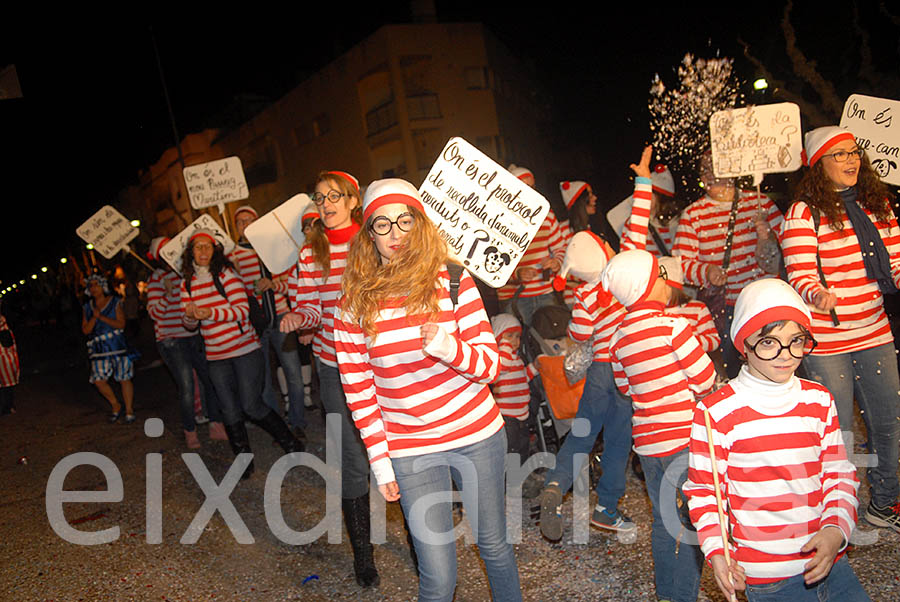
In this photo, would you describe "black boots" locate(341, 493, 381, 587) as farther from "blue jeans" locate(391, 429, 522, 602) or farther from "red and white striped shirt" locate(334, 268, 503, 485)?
"red and white striped shirt" locate(334, 268, 503, 485)

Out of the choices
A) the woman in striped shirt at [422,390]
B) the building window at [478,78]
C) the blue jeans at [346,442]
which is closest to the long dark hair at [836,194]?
the woman in striped shirt at [422,390]

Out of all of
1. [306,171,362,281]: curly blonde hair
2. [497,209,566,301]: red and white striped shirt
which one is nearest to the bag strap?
[306,171,362,281]: curly blonde hair

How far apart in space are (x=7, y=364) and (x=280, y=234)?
A: 735cm

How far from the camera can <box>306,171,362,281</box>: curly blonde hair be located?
3.86 metres

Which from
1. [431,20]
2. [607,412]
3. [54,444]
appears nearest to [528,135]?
[431,20]

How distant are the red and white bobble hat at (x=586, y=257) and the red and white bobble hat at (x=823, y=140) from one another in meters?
1.34

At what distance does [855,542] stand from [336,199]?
3.39 metres

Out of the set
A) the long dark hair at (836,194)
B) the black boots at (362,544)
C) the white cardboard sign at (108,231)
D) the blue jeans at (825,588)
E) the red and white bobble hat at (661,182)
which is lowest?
the black boots at (362,544)

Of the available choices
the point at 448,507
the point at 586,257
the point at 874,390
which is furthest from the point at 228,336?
the point at 874,390

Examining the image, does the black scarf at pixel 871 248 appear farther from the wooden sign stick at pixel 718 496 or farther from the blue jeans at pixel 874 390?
the wooden sign stick at pixel 718 496

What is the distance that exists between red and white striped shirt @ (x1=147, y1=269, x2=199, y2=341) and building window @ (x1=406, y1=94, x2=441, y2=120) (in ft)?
67.4

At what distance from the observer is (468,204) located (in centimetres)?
380

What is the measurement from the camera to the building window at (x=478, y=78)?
92.5 ft

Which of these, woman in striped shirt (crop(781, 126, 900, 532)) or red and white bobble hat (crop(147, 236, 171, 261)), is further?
red and white bobble hat (crop(147, 236, 171, 261))
